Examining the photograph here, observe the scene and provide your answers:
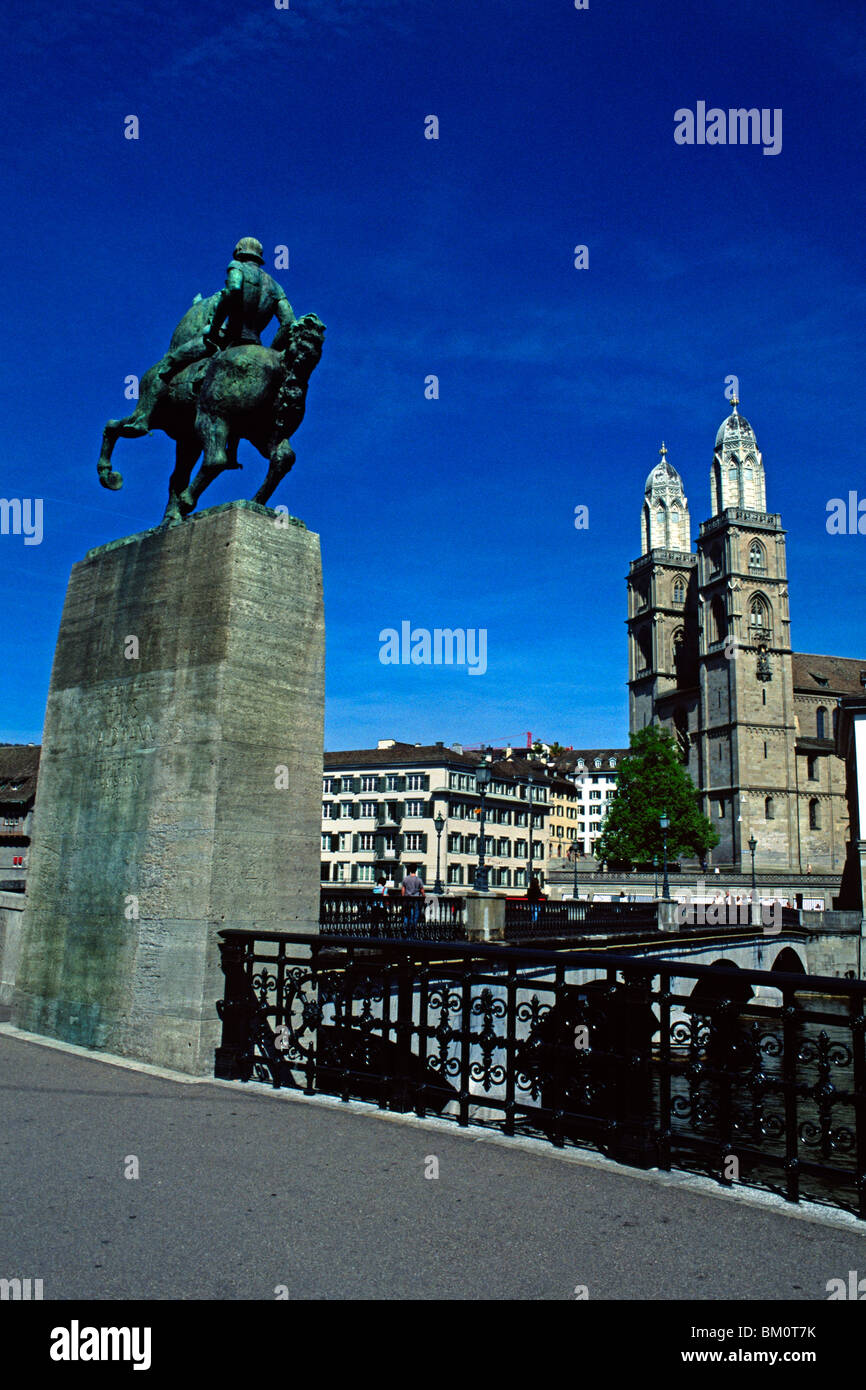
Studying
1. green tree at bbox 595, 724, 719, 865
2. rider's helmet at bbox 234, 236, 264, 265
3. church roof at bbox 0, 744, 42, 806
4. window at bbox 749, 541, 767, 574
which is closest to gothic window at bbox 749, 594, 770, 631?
window at bbox 749, 541, 767, 574

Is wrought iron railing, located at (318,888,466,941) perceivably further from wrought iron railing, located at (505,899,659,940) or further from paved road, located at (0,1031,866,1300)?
paved road, located at (0,1031,866,1300)

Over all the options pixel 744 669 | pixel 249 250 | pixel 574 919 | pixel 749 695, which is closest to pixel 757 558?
pixel 744 669

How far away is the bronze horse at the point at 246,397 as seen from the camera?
31.3 feet

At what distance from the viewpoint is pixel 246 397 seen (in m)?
9.54

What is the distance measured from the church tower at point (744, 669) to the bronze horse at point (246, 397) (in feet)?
280

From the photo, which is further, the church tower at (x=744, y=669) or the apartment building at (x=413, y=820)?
the apartment building at (x=413, y=820)

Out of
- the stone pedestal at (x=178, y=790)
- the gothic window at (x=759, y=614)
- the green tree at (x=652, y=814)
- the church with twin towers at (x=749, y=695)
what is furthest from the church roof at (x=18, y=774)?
the gothic window at (x=759, y=614)

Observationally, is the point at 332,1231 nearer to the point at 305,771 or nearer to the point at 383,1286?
the point at 383,1286

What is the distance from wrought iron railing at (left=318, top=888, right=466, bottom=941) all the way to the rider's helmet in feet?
44.2

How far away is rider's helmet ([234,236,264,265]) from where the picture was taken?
396 inches

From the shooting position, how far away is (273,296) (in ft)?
32.8

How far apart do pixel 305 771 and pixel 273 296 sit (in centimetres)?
479

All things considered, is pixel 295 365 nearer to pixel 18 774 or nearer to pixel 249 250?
pixel 249 250

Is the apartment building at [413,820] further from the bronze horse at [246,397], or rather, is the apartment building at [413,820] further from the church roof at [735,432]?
the bronze horse at [246,397]
